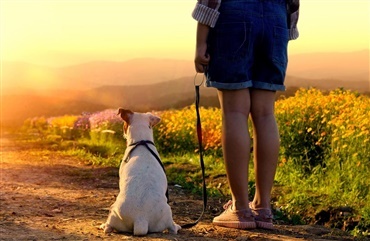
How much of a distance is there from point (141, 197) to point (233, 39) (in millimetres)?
1281

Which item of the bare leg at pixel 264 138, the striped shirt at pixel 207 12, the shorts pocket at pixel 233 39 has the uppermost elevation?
the striped shirt at pixel 207 12

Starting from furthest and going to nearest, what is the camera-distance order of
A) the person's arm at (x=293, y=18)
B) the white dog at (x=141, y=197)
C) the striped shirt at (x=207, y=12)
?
the person's arm at (x=293, y=18) < the striped shirt at (x=207, y=12) < the white dog at (x=141, y=197)

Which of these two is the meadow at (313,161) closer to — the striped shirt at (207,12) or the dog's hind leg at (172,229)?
the dog's hind leg at (172,229)

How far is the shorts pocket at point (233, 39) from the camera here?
4.60 m

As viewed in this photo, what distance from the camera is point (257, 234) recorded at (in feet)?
15.4

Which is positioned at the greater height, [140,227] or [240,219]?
[140,227]

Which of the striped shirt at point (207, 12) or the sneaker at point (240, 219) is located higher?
the striped shirt at point (207, 12)

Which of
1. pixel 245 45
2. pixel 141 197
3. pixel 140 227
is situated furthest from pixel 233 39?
pixel 140 227

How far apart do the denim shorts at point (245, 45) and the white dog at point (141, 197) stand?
0.72 m

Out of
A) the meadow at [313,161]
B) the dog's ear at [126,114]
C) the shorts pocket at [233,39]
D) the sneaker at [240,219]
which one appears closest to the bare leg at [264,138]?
the sneaker at [240,219]

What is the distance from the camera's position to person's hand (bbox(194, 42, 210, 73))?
4660 millimetres

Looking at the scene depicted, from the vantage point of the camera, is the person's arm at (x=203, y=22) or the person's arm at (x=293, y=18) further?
the person's arm at (x=293, y=18)

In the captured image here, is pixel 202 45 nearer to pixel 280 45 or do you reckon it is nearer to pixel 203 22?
pixel 203 22

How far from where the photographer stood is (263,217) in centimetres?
494
